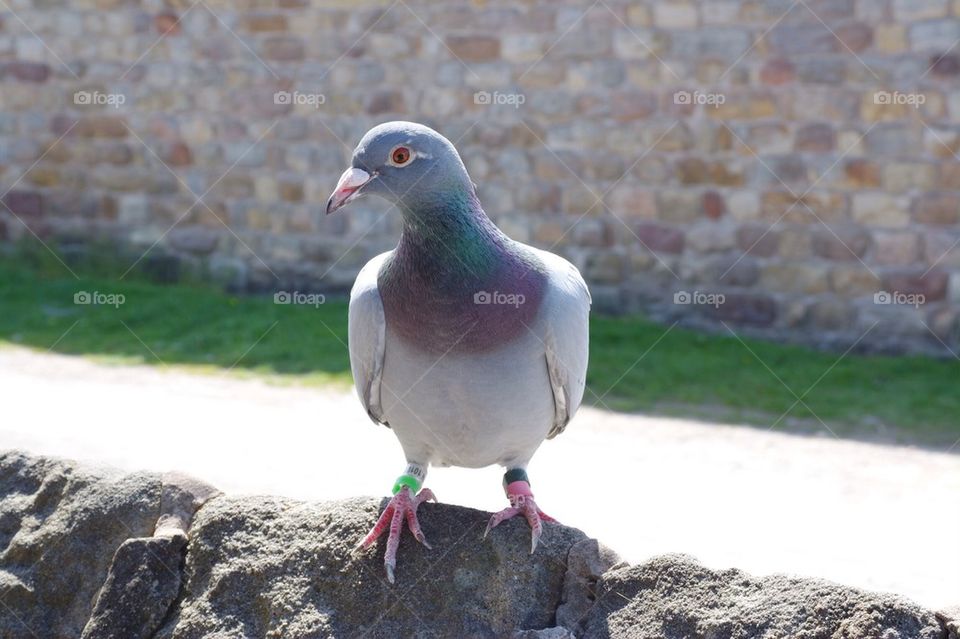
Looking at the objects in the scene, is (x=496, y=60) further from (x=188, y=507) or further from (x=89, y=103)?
(x=188, y=507)

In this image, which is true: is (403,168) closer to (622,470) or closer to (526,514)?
(526,514)

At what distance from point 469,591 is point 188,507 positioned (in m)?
0.89

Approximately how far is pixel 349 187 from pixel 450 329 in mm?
462

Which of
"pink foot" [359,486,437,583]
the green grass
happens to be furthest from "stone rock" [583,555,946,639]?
the green grass

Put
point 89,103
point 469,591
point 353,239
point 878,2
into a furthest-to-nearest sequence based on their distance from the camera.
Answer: point 89,103 < point 353,239 < point 878,2 < point 469,591

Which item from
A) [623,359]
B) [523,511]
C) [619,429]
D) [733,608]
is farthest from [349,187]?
[623,359]

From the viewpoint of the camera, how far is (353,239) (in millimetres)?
10312

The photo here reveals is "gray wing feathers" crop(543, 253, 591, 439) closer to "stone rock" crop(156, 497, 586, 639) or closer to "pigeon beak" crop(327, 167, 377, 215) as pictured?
"stone rock" crop(156, 497, 586, 639)

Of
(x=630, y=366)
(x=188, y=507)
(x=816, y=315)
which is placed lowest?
(x=188, y=507)

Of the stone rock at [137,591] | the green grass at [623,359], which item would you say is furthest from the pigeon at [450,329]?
the green grass at [623,359]

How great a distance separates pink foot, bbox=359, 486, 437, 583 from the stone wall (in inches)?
253

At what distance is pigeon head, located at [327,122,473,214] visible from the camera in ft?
10.3

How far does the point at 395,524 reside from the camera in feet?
10.4

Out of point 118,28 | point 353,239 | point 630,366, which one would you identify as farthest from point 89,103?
point 630,366
